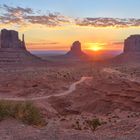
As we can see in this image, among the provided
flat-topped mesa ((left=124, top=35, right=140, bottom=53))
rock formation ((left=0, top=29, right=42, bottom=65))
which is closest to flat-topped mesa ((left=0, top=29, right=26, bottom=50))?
rock formation ((left=0, top=29, right=42, bottom=65))

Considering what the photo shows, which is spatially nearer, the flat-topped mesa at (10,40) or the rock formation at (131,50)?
the flat-topped mesa at (10,40)

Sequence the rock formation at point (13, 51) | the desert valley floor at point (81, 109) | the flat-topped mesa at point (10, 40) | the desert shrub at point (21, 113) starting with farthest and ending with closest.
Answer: the flat-topped mesa at point (10, 40), the rock formation at point (13, 51), the desert shrub at point (21, 113), the desert valley floor at point (81, 109)

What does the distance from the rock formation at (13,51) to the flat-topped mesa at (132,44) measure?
134 feet

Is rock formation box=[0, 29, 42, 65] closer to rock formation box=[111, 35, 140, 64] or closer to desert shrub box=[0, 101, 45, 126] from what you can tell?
rock formation box=[111, 35, 140, 64]

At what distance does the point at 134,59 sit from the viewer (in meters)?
149

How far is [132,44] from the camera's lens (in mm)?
154625

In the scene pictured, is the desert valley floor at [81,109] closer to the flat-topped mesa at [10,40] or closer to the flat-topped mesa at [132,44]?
the flat-topped mesa at [10,40]

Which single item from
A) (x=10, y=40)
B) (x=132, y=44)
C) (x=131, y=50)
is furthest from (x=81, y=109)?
(x=131, y=50)

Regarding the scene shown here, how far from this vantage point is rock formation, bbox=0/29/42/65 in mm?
123150

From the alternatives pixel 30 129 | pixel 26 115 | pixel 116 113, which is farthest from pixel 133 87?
pixel 30 129

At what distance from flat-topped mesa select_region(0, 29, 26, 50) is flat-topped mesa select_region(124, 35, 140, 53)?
4409cm

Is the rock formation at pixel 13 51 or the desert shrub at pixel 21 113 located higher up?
the desert shrub at pixel 21 113

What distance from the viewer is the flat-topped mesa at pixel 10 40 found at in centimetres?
13575

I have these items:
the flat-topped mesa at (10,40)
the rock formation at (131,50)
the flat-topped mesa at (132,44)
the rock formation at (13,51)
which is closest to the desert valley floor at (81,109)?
the rock formation at (13,51)
